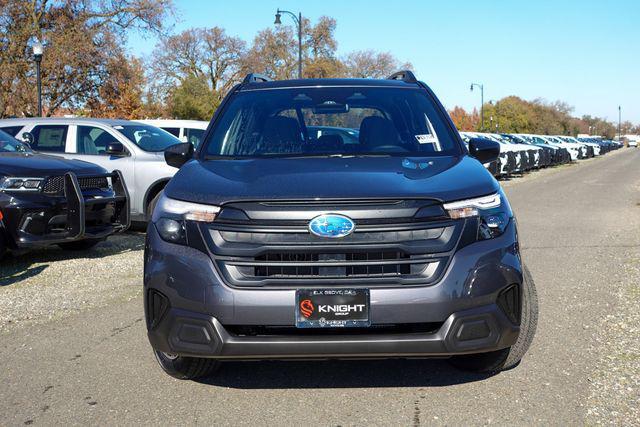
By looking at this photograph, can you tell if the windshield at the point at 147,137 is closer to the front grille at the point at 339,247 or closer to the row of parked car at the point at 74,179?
the row of parked car at the point at 74,179

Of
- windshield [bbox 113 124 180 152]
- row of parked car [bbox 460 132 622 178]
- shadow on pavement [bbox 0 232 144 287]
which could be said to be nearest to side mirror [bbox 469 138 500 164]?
shadow on pavement [bbox 0 232 144 287]

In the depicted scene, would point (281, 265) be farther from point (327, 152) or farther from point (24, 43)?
point (24, 43)

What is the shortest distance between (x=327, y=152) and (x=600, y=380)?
2.09m

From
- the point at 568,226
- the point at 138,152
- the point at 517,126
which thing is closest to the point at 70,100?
the point at 138,152

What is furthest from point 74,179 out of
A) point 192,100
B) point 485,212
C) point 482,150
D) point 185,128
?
point 192,100

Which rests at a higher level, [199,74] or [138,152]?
[199,74]

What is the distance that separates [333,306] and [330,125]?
6.63ft

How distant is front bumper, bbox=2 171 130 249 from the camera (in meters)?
7.68

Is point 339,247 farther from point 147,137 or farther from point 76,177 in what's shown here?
point 147,137

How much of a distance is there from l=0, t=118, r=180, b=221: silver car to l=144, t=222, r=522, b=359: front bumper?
24.4 ft

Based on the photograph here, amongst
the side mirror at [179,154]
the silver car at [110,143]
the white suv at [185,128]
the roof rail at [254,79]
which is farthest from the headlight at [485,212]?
the white suv at [185,128]

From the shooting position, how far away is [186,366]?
414 cm

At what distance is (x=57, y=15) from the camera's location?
3020cm

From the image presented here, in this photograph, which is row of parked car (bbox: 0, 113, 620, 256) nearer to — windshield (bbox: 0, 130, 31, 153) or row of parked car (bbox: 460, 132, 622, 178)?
windshield (bbox: 0, 130, 31, 153)
